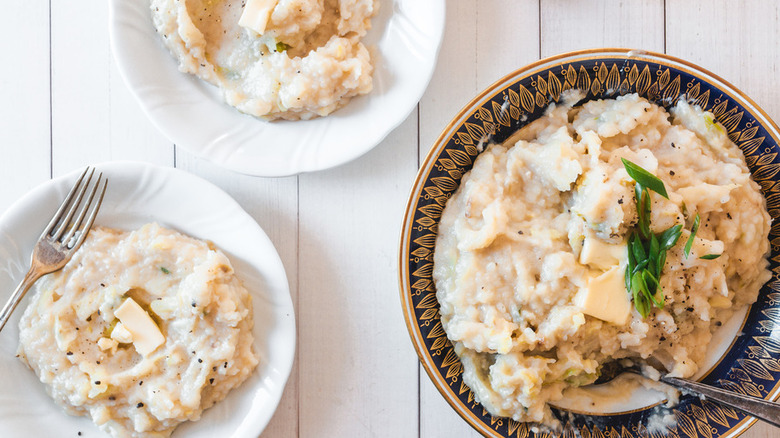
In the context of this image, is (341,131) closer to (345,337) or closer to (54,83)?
(345,337)

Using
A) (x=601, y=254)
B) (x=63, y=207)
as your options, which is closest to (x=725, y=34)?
(x=601, y=254)

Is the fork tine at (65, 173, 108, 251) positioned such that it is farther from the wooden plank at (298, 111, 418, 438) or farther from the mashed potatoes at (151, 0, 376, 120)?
the wooden plank at (298, 111, 418, 438)

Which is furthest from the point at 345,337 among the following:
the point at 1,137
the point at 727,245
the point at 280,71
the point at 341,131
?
the point at 1,137

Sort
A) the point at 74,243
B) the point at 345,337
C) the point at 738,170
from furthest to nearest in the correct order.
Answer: the point at 345,337 → the point at 74,243 → the point at 738,170

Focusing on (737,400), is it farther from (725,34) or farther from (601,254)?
(725,34)

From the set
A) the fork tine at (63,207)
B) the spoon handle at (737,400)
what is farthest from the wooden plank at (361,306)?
the spoon handle at (737,400)

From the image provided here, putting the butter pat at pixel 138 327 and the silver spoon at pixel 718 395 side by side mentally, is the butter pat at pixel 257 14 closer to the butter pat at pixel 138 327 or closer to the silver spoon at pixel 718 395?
the butter pat at pixel 138 327
